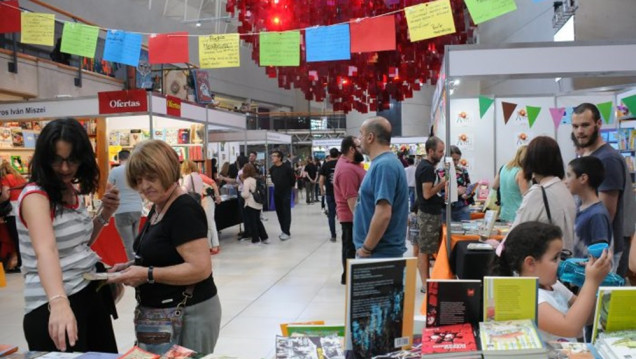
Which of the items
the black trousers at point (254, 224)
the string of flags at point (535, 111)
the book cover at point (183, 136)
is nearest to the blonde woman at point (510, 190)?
the string of flags at point (535, 111)

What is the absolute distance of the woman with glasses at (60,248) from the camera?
1.70m

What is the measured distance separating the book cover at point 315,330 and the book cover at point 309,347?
0.03m

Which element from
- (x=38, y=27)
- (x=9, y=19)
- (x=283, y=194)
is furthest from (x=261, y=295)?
(x=283, y=194)

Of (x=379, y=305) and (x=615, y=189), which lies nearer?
(x=379, y=305)

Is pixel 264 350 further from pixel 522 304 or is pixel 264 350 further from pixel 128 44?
pixel 128 44

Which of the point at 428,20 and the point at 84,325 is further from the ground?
the point at 428,20

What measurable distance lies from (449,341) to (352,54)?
7.41 meters

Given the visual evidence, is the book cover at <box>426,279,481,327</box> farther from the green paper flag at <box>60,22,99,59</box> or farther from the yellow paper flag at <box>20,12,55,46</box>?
the yellow paper flag at <box>20,12,55,46</box>

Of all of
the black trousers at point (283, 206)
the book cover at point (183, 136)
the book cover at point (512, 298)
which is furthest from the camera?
the black trousers at point (283, 206)

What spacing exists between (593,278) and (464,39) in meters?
7.29

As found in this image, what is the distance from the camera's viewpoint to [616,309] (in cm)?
138

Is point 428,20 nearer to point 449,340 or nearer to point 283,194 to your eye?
point 449,340

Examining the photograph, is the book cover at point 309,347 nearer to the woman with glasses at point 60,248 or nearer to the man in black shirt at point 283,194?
the woman with glasses at point 60,248

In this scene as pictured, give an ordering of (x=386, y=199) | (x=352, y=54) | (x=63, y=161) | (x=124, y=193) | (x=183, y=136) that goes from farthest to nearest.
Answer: (x=183, y=136)
(x=352, y=54)
(x=124, y=193)
(x=386, y=199)
(x=63, y=161)
